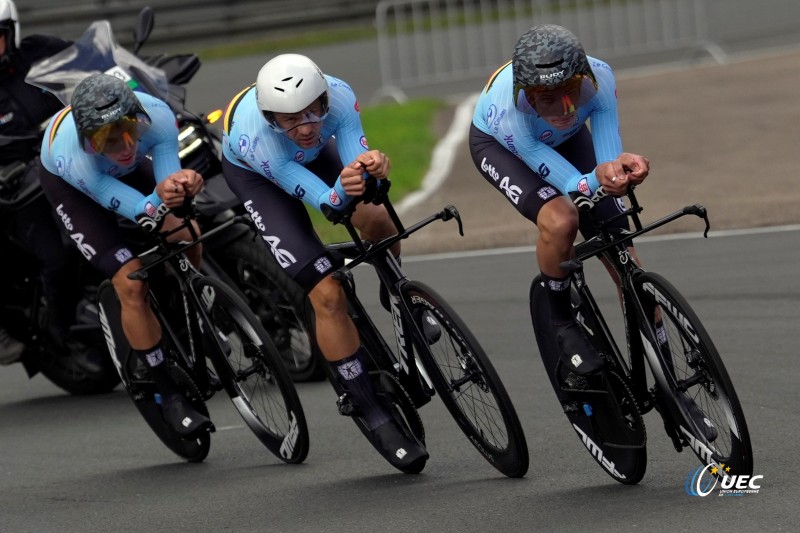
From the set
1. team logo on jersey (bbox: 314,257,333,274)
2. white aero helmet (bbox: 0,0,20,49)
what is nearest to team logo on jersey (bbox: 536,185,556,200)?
team logo on jersey (bbox: 314,257,333,274)

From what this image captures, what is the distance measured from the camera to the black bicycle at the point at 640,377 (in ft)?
18.8

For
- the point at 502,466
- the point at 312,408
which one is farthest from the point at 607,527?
the point at 312,408

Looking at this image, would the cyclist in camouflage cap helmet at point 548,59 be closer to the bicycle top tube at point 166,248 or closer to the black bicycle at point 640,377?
the black bicycle at point 640,377

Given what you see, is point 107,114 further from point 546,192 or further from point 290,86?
point 546,192

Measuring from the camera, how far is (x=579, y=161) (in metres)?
6.64

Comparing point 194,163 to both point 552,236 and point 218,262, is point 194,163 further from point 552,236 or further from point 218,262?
point 552,236

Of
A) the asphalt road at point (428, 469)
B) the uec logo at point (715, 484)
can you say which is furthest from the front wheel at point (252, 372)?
the uec logo at point (715, 484)

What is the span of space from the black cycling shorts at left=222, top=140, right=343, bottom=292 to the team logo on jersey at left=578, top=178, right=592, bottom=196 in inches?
53.0

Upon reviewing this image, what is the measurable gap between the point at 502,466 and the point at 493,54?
50.0 ft

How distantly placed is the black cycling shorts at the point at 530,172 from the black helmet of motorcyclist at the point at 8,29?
3.55m

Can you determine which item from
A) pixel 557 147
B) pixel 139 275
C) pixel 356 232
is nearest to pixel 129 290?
pixel 139 275

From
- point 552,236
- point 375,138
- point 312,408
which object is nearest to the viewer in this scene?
point 552,236

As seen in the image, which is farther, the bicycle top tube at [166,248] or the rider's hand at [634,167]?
the bicycle top tube at [166,248]

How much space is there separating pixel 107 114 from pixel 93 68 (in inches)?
91.0
